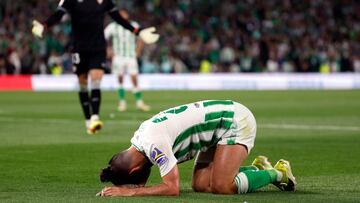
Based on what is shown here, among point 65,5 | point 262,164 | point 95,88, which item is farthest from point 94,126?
point 262,164

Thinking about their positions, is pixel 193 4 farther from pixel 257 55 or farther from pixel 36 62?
pixel 36 62

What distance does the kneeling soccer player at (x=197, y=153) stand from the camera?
7.88 m

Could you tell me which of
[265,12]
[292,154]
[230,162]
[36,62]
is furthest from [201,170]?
[265,12]

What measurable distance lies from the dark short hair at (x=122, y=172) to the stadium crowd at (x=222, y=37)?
28702 mm

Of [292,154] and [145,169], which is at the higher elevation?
[145,169]

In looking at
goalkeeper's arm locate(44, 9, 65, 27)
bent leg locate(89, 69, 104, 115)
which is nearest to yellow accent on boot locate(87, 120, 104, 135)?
bent leg locate(89, 69, 104, 115)

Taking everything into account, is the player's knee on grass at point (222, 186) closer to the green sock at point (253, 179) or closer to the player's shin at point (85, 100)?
the green sock at point (253, 179)

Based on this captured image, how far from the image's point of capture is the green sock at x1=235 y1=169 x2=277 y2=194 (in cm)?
846

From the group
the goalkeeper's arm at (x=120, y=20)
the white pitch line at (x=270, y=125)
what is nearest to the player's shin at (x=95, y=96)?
the goalkeeper's arm at (x=120, y=20)

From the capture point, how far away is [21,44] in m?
37.2

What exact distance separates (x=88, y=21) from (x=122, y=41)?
7549mm

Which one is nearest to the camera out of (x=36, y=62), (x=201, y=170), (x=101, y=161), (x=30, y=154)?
(x=201, y=170)

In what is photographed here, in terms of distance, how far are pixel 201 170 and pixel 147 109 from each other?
13942 mm

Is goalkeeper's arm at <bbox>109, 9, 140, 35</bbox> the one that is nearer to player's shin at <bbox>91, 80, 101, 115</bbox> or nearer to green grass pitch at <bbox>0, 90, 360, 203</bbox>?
player's shin at <bbox>91, 80, 101, 115</bbox>
